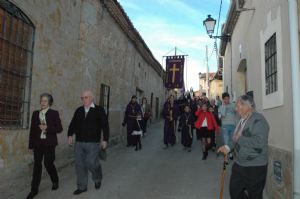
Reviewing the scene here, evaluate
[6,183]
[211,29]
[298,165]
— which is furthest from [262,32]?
[211,29]

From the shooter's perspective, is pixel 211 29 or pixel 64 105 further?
pixel 211 29

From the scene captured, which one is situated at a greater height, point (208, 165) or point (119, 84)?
point (119, 84)

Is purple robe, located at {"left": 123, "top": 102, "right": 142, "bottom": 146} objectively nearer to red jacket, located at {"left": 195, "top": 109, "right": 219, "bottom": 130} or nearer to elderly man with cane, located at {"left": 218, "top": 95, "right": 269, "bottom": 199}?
red jacket, located at {"left": 195, "top": 109, "right": 219, "bottom": 130}

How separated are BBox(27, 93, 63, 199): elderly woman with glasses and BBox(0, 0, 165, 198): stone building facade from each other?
0.35m

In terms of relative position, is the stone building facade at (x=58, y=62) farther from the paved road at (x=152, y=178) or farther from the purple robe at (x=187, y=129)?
the purple robe at (x=187, y=129)

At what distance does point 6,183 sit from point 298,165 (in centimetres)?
413

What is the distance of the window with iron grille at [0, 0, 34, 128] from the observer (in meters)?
5.54

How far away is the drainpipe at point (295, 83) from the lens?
4.29m

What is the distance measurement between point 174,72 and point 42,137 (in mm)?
14771

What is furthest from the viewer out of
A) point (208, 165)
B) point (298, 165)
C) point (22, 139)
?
point (208, 165)

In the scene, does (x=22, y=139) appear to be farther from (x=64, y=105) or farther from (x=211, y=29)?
(x=211, y=29)

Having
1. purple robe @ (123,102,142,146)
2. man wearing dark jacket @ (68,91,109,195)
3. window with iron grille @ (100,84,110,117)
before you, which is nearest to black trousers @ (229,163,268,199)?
man wearing dark jacket @ (68,91,109,195)

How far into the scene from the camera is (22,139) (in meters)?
6.02

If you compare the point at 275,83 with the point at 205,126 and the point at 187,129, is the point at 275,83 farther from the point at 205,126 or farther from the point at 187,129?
the point at 187,129
